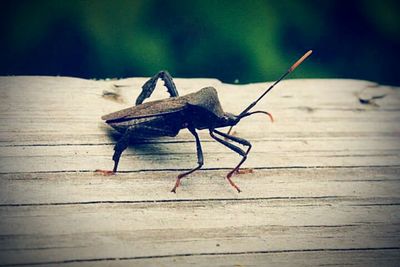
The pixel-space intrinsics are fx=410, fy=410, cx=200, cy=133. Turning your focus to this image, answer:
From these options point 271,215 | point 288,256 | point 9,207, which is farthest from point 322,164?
point 9,207

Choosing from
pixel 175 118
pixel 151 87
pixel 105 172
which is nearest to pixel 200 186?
pixel 175 118

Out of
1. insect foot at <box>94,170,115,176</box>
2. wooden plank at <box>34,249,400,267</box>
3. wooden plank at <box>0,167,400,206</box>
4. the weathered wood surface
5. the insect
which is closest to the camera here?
wooden plank at <box>34,249,400,267</box>

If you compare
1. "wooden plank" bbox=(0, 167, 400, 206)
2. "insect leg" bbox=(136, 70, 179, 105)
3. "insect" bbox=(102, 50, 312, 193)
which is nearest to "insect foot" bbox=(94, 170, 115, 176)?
"wooden plank" bbox=(0, 167, 400, 206)

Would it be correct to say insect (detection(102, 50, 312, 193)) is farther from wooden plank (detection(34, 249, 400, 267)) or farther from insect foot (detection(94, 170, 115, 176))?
wooden plank (detection(34, 249, 400, 267))

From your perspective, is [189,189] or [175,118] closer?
[189,189]

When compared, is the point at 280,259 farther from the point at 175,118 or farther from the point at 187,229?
the point at 175,118

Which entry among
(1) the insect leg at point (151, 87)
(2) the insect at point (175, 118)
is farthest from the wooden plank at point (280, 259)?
(1) the insect leg at point (151, 87)

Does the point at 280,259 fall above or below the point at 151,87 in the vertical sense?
below

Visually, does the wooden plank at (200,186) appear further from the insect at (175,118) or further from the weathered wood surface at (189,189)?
the insect at (175,118)
